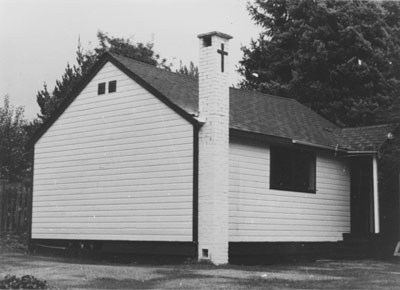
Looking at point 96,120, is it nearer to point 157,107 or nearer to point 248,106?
point 157,107

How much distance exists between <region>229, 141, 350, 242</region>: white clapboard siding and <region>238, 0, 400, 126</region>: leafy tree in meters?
9.22

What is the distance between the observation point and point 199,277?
12281 millimetres

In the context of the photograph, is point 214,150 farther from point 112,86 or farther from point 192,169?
point 112,86

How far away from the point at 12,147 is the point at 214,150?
1620 cm

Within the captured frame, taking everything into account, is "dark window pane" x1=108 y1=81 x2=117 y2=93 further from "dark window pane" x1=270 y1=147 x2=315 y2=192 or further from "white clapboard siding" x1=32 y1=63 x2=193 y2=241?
"dark window pane" x1=270 y1=147 x2=315 y2=192

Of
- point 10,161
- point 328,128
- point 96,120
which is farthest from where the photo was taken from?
point 10,161

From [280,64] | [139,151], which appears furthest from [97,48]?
[139,151]

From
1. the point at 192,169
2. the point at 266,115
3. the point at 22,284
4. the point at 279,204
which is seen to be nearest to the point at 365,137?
the point at 266,115

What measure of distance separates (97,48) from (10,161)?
17.7 metres

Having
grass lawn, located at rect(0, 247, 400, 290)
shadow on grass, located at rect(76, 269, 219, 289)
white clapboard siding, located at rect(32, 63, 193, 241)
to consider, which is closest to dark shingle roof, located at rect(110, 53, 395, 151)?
white clapboard siding, located at rect(32, 63, 193, 241)

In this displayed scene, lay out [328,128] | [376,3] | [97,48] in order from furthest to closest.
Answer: [97,48] → [376,3] → [328,128]

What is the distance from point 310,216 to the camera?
759 inches

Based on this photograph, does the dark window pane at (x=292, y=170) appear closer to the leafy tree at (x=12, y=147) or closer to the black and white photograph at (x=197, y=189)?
the black and white photograph at (x=197, y=189)

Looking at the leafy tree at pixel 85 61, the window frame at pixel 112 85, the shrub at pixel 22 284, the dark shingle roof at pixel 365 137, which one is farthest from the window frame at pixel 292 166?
the leafy tree at pixel 85 61
